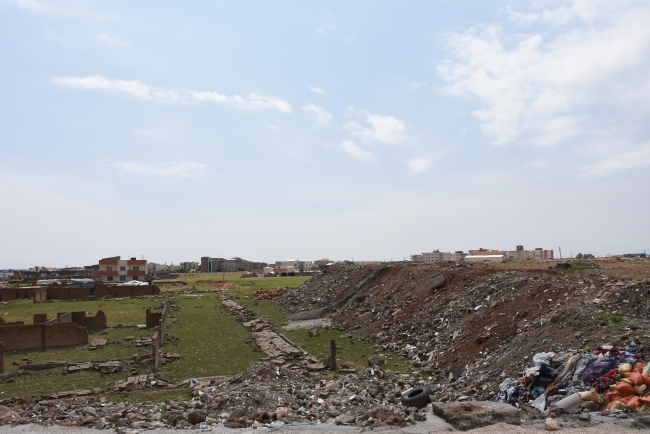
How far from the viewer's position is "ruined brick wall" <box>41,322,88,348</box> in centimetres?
2242

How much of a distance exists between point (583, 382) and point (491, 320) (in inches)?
288

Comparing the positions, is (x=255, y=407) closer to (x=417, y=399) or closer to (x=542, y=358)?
(x=417, y=399)

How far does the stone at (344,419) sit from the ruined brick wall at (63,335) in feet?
56.5

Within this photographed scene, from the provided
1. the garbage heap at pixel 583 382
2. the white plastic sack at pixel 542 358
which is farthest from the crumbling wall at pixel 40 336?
the white plastic sack at pixel 542 358

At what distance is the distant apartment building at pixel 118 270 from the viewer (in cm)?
8519

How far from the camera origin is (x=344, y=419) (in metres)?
10.7

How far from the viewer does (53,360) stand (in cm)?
1953

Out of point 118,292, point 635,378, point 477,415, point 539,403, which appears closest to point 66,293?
point 118,292

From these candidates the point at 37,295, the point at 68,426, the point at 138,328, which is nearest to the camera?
the point at 68,426

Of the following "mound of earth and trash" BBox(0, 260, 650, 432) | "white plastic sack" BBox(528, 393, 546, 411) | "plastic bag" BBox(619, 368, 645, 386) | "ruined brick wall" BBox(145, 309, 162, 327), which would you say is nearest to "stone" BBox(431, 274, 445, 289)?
"mound of earth and trash" BBox(0, 260, 650, 432)

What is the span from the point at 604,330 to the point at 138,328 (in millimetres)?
24250

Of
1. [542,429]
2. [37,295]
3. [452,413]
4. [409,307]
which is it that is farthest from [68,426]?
[37,295]

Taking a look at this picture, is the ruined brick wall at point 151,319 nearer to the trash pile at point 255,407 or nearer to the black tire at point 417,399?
the trash pile at point 255,407

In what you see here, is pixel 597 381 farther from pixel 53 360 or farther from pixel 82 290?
pixel 82 290
